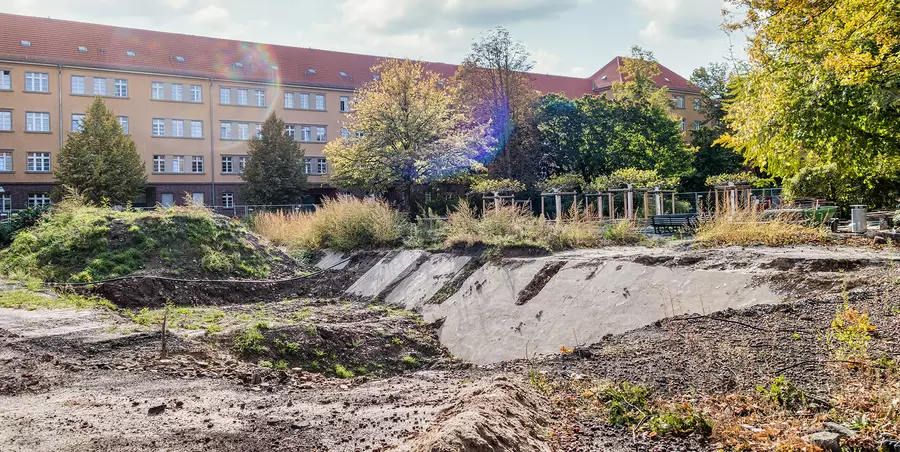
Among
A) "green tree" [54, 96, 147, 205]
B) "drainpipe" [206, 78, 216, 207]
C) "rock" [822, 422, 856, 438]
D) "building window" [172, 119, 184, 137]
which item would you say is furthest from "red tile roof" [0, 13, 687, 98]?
"rock" [822, 422, 856, 438]

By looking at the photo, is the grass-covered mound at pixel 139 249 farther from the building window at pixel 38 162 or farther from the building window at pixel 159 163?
the building window at pixel 159 163

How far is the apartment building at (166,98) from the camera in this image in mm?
46781

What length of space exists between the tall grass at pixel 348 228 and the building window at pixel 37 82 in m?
33.3

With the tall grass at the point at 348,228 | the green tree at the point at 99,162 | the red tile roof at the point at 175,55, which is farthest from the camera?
the red tile roof at the point at 175,55

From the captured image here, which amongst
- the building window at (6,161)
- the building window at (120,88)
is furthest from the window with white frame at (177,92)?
the building window at (6,161)

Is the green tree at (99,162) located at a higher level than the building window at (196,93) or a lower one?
lower

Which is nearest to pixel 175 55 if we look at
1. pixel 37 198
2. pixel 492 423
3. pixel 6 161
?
pixel 6 161

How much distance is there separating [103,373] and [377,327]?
4621mm

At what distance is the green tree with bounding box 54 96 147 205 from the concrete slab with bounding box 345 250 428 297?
2671cm

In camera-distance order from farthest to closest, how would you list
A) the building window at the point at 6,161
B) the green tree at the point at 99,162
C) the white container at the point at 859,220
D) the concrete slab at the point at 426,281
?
the building window at the point at 6,161 < the green tree at the point at 99,162 < the white container at the point at 859,220 < the concrete slab at the point at 426,281

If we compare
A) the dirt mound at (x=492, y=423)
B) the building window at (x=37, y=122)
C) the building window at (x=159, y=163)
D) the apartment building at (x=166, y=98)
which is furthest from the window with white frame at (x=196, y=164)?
the dirt mound at (x=492, y=423)

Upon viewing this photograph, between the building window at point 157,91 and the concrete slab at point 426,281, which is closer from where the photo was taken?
the concrete slab at point 426,281

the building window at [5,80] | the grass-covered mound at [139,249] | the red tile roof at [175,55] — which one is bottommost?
the grass-covered mound at [139,249]

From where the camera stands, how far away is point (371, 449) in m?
4.54
